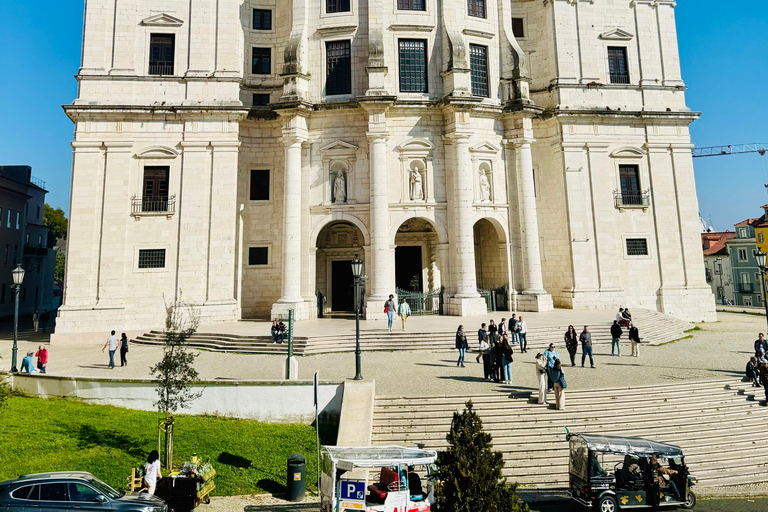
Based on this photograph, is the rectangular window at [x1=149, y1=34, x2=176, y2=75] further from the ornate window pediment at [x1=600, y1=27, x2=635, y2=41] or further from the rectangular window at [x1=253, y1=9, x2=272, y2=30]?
the ornate window pediment at [x1=600, y1=27, x2=635, y2=41]

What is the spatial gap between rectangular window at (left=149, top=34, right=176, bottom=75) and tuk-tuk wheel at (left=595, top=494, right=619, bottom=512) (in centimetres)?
2970

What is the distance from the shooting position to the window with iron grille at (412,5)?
27172 mm

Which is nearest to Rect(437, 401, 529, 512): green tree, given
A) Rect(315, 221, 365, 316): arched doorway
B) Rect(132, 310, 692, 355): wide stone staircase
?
Rect(132, 310, 692, 355): wide stone staircase

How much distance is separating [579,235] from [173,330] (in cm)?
2539

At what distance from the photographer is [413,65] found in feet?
88.6

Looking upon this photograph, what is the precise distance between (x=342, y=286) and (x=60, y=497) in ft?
72.3

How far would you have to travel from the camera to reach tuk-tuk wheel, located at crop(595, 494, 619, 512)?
27.2 feet

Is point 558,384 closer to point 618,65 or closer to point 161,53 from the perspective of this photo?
point 618,65

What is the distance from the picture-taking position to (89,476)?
7.89 metres

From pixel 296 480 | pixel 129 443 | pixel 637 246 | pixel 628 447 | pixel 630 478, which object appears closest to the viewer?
pixel 630 478

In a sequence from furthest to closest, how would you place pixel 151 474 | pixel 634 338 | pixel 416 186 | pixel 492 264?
pixel 492 264, pixel 416 186, pixel 634 338, pixel 151 474

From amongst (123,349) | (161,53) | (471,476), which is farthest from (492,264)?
(161,53)

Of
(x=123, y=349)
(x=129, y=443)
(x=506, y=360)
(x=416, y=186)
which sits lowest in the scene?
(x=129, y=443)

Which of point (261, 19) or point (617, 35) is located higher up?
point (261, 19)
